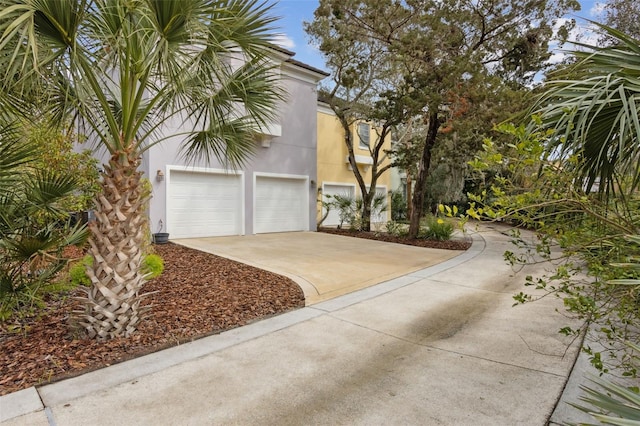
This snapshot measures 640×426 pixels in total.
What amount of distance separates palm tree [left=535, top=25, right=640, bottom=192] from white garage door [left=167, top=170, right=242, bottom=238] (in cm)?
1064

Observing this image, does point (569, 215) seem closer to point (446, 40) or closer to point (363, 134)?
point (446, 40)

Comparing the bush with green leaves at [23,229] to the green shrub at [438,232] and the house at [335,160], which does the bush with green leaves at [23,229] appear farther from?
the house at [335,160]

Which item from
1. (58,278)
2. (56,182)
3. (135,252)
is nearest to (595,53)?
(135,252)

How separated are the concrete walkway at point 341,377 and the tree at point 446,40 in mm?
7359

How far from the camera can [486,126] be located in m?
11.0

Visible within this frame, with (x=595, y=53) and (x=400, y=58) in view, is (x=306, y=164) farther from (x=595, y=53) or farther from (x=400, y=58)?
(x=595, y=53)

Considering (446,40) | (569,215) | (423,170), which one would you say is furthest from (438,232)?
(569,215)

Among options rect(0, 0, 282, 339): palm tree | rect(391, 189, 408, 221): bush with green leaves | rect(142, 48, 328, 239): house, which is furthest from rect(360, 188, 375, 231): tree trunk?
rect(0, 0, 282, 339): palm tree

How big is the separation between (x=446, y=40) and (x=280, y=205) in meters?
7.95

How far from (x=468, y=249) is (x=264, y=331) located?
8.66 m

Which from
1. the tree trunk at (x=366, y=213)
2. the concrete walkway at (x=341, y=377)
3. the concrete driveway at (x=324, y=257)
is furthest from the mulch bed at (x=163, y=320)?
the tree trunk at (x=366, y=213)

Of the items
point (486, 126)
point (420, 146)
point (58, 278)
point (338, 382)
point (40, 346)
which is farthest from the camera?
point (420, 146)

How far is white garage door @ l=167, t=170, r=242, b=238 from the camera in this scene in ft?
37.4

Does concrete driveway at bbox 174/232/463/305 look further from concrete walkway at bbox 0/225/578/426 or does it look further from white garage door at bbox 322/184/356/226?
white garage door at bbox 322/184/356/226
